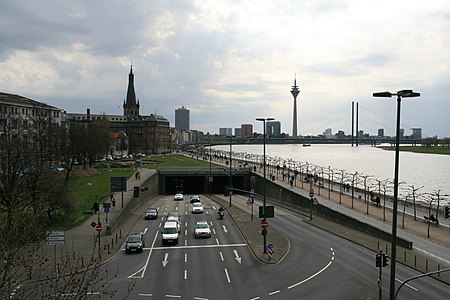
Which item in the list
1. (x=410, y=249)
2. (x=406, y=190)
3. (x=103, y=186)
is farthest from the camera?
(x=406, y=190)

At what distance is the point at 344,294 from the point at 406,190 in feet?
188

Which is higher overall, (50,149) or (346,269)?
(50,149)

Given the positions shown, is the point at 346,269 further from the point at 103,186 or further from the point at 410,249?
the point at 103,186

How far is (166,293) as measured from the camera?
884 inches

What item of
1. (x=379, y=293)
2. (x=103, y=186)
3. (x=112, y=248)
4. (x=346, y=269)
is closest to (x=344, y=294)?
(x=379, y=293)

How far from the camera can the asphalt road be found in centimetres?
2228

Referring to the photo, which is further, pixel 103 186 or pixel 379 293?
pixel 103 186

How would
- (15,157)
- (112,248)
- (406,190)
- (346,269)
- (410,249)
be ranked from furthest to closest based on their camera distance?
1. (406,190)
2. (15,157)
3. (112,248)
4. (410,249)
5. (346,269)

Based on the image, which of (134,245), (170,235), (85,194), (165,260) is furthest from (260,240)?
(85,194)

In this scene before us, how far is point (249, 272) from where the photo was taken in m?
26.2

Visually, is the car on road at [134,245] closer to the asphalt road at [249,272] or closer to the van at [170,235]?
the asphalt road at [249,272]

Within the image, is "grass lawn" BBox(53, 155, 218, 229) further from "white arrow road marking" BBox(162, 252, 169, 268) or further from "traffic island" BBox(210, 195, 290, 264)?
"traffic island" BBox(210, 195, 290, 264)

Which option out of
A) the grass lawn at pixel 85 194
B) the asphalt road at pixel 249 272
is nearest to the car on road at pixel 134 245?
the asphalt road at pixel 249 272

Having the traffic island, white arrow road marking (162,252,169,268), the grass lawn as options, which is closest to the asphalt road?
white arrow road marking (162,252,169,268)
